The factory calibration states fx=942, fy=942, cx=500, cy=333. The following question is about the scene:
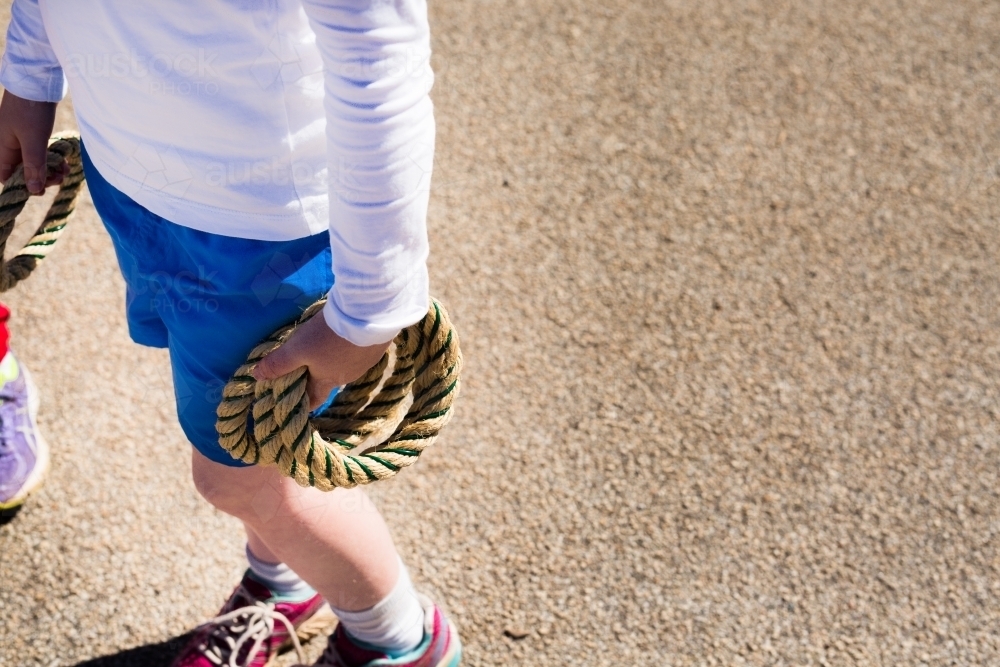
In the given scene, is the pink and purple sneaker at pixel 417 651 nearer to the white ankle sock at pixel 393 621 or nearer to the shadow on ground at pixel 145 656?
the white ankle sock at pixel 393 621

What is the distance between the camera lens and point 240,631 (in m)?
1.91

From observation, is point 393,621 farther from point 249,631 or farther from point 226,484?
point 226,484

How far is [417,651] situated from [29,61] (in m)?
1.27

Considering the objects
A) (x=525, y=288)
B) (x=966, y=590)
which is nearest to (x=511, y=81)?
(x=525, y=288)

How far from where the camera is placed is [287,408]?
1.30 metres

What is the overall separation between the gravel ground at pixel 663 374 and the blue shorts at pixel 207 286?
783 millimetres

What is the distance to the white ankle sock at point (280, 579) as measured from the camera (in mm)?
1936

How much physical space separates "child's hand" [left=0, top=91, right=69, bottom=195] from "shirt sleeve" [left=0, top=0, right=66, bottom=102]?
0.06 ft

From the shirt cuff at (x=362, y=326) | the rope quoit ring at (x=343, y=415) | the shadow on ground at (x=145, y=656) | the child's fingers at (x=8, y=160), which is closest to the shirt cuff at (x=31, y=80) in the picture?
the child's fingers at (x=8, y=160)

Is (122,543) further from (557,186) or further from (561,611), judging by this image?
(557,186)

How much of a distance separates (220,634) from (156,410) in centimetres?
68

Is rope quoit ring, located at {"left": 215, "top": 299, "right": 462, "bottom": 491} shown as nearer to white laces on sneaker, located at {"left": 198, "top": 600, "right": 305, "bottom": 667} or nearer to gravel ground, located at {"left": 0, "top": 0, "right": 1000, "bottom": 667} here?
white laces on sneaker, located at {"left": 198, "top": 600, "right": 305, "bottom": 667}

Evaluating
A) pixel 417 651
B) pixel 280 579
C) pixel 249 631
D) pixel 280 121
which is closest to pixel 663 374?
pixel 417 651

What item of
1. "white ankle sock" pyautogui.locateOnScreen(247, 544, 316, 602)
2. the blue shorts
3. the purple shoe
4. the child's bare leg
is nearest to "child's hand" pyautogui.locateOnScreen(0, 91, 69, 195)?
the blue shorts
